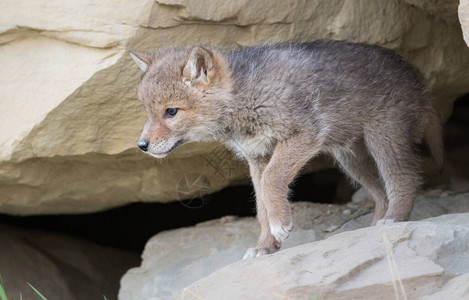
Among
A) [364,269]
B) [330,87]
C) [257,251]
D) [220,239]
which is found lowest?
[220,239]

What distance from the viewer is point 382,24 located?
5164 mm

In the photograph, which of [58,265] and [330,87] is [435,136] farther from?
[58,265]

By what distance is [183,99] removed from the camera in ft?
14.0

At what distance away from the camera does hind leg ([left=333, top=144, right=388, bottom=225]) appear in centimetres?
506

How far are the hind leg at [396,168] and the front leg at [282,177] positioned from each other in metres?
0.61

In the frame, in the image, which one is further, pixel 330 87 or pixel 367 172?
pixel 367 172

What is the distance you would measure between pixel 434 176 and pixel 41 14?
13.5 ft

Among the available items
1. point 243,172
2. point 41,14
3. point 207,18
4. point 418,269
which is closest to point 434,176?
point 243,172

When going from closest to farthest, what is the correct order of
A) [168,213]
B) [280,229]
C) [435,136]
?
1. [280,229]
2. [435,136]
3. [168,213]

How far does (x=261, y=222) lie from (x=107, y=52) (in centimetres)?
166

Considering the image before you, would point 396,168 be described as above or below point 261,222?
above

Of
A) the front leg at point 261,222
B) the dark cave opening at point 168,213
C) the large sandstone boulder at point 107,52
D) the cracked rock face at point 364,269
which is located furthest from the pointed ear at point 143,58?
the dark cave opening at point 168,213

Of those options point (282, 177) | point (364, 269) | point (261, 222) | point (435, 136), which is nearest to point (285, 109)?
point (282, 177)

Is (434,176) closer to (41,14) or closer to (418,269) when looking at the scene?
(418,269)
